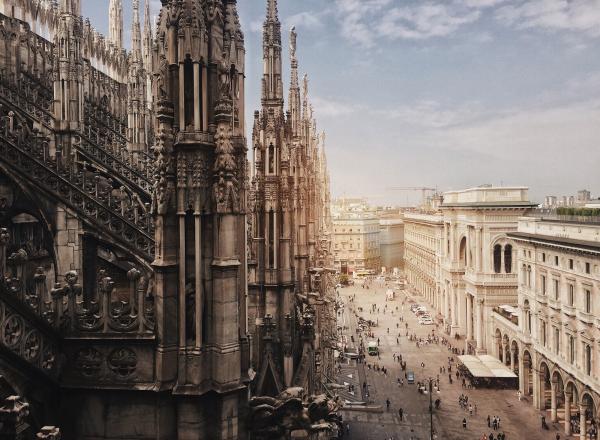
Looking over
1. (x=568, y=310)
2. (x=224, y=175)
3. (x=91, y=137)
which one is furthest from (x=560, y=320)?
(x=224, y=175)

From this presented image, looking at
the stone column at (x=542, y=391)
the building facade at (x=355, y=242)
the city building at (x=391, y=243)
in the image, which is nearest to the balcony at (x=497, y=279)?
the stone column at (x=542, y=391)

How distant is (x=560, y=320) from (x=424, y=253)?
2066 inches

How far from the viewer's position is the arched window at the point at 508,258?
174 feet

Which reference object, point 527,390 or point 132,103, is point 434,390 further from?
point 132,103

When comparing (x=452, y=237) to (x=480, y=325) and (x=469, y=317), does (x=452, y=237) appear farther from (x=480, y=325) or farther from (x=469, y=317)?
(x=480, y=325)

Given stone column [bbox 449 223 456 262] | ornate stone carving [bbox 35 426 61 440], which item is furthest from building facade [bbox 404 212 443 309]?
ornate stone carving [bbox 35 426 61 440]

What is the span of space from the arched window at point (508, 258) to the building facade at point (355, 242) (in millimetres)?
72634

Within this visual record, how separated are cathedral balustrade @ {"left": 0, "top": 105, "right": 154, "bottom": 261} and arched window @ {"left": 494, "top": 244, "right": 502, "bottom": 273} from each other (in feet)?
143

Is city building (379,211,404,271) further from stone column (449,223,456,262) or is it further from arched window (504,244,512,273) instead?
arched window (504,244,512,273)

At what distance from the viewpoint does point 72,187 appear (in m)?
16.2

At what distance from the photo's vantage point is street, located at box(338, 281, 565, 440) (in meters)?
33.5

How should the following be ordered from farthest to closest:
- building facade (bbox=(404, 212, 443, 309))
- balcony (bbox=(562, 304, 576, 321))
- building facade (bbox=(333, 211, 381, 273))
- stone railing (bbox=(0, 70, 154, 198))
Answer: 1. building facade (bbox=(333, 211, 381, 273))
2. building facade (bbox=(404, 212, 443, 309))
3. balcony (bbox=(562, 304, 576, 321))
4. stone railing (bbox=(0, 70, 154, 198))

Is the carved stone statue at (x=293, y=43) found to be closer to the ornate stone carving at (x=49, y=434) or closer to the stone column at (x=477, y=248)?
the ornate stone carving at (x=49, y=434)

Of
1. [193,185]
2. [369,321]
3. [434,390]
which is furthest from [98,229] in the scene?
[369,321]
